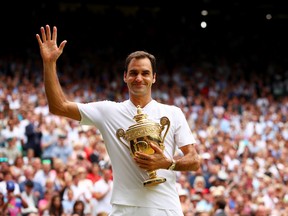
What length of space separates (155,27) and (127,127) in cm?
2061

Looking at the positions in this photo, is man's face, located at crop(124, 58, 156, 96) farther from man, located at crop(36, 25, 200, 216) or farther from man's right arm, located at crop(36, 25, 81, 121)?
man's right arm, located at crop(36, 25, 81, 121)

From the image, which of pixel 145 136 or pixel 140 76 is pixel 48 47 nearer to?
pixel 140 76

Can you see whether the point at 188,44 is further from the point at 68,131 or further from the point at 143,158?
the point at 143,158

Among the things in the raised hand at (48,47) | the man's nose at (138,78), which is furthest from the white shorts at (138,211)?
the raised hand at (48,47)

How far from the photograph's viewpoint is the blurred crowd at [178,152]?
10.0m

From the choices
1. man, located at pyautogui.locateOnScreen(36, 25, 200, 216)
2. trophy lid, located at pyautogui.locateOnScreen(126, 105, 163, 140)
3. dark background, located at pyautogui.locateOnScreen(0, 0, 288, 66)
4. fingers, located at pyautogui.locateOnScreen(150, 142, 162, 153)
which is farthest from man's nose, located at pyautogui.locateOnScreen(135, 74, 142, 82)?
dark background, located at pyautogui.locateOnScreen(0, 0, 288, 66)

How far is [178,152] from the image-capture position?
1169 cm

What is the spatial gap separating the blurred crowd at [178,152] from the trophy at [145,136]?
513 cm

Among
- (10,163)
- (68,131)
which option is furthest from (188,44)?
(10,163)

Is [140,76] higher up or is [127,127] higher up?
[140,76]

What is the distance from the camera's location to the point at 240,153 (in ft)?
49.4

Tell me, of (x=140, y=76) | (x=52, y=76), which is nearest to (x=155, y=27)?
(x=140, y=76)

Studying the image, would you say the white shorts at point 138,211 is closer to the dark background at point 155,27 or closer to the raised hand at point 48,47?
the raised hand at point 48,47

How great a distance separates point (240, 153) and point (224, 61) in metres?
9.03
